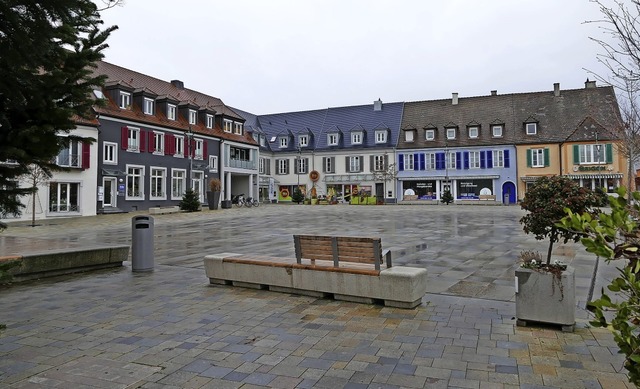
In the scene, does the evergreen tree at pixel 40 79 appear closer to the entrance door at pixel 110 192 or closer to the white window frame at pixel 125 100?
the entrance door at pixel 110 192

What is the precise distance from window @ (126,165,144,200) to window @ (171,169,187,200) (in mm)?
3307

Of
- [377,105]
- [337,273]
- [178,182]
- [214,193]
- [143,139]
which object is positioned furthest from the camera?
[377,105]

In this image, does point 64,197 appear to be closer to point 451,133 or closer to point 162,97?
point 162,97

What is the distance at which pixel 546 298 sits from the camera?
5062mm

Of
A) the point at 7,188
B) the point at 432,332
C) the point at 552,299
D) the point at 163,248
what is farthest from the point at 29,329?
the point at 163,248

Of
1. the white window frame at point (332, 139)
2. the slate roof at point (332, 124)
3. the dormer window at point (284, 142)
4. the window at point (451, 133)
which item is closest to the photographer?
the window at point (451, 133)

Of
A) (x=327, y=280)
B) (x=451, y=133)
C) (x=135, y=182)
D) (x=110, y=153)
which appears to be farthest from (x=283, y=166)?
(x=327, y=280)

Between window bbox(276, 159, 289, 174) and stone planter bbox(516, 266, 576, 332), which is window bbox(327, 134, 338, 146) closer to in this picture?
window bbox(276, 159, 289, 174)

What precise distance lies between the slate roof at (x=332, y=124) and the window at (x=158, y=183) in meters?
24.1

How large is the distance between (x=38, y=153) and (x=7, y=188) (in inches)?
16.0

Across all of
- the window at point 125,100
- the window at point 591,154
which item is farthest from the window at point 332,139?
the window at point 125,100

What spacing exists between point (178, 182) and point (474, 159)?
31.0 meters

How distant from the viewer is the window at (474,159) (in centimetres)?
4931

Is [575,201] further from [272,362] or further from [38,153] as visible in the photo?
[38,153]
